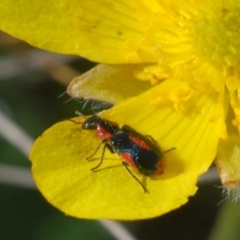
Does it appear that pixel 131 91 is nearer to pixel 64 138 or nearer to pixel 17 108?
pixel 64 138

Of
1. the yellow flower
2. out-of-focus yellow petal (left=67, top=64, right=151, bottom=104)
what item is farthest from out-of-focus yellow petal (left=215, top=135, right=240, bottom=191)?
out-of-focus yellow petal (left=67, top=64, right=151, bottom=104)

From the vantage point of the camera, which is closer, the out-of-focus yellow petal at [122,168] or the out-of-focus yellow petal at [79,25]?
the out-of-focus yellow petal at [122,168]

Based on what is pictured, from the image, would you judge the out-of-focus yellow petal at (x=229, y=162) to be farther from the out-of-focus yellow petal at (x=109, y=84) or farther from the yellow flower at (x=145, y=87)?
the out-of-focus yellow petal at (x=109, y=84)

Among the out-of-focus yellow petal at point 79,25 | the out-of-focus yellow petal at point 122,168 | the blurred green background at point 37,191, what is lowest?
the blurred green background at point 37,191

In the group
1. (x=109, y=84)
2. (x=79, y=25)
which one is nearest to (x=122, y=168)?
(x=109, y=84)

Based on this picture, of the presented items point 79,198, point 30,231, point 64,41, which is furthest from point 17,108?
point 79,198

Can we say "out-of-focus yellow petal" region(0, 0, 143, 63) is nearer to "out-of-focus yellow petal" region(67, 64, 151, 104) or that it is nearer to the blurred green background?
"out-of-focus yellow petal" region(67, 64, 151, 104)

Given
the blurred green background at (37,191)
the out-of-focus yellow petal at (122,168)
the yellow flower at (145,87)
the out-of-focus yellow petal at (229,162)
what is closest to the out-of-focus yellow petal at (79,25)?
the yellow flower at (145,87)
